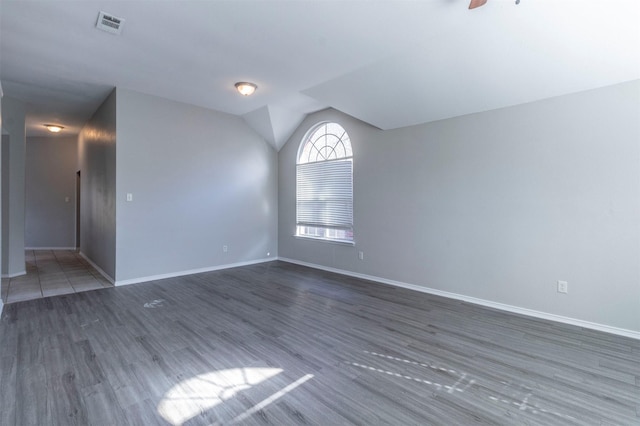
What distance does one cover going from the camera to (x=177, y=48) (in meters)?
3.21

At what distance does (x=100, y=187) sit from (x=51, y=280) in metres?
1.65

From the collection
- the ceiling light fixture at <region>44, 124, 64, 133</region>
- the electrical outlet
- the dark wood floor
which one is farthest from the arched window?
the ceiling light fixture at <region>44, 124, 64, 133</region>

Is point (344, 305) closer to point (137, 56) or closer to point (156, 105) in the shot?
point (137, 56)

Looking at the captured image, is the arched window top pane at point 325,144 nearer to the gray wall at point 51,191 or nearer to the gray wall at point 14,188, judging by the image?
the gray wall at point 14,188

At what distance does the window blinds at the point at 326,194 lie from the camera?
5324 mm

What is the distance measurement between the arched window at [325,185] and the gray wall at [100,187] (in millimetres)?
3130

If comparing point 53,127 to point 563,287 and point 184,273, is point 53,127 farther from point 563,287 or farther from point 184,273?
point 563,287

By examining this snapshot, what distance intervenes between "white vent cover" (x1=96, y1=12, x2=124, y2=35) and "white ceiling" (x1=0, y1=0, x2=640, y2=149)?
72mm

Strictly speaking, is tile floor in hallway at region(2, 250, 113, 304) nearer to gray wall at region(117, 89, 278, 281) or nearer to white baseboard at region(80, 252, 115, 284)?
white baseboard at region(80, 252, 115, 284)

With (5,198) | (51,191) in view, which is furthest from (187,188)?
(51,191)

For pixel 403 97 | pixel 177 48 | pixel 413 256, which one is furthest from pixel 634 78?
pixel 177 48

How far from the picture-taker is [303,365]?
2322 mm

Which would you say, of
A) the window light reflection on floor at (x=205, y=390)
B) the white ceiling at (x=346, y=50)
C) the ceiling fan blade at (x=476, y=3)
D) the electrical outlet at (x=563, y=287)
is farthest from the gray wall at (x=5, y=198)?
the electrical outlet at (x=563, y=287)

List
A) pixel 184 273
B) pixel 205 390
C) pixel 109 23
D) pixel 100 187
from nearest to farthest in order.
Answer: pixel 205 390 → pixel 109 23 → pixel 184 273 → pixel 100 187
